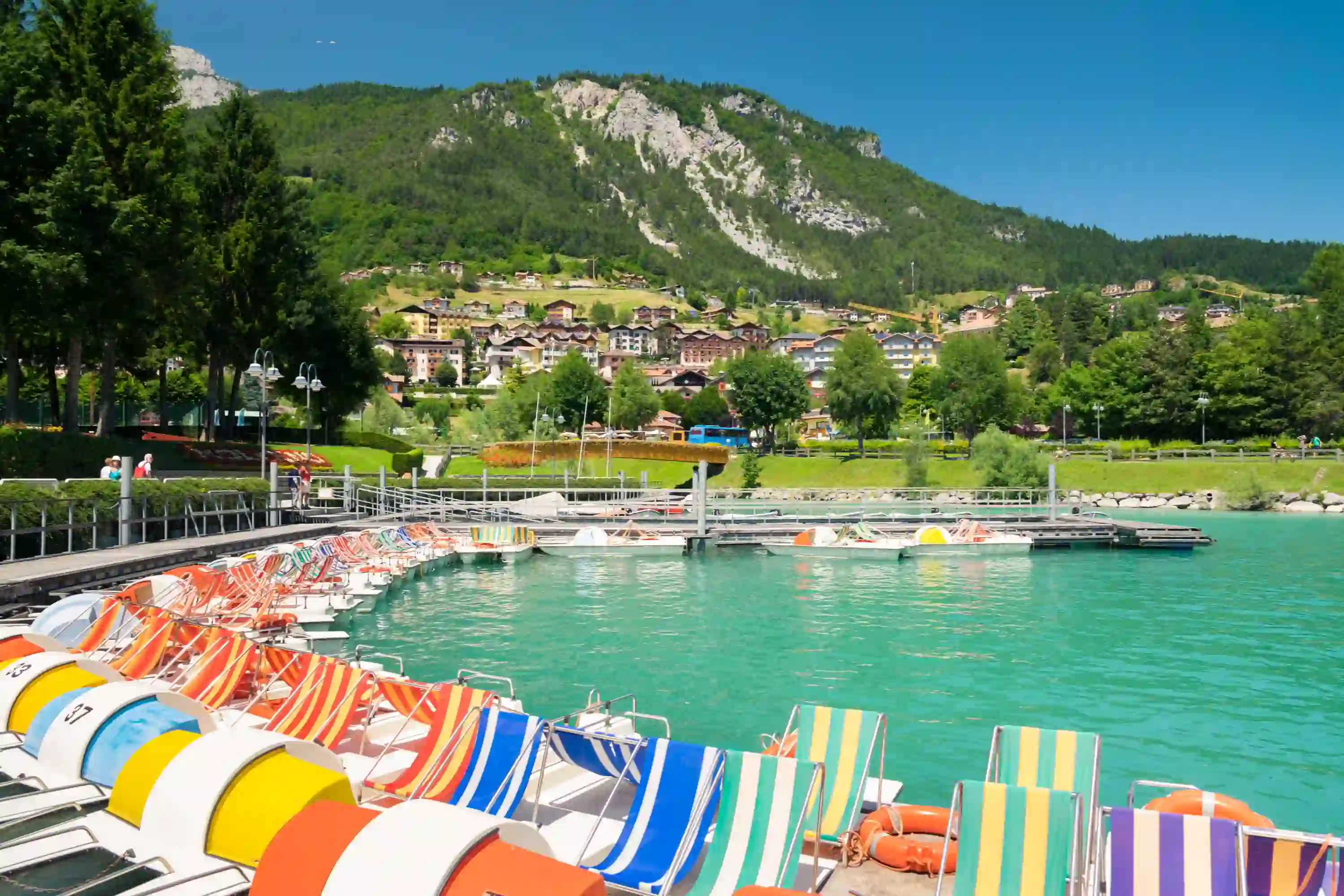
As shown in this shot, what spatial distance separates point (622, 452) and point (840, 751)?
61.7m

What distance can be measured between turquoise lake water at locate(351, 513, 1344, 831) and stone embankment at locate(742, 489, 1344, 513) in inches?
1087

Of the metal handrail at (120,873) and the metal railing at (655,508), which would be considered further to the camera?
the metal railing at (655,508)

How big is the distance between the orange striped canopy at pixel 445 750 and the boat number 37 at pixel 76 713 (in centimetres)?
206

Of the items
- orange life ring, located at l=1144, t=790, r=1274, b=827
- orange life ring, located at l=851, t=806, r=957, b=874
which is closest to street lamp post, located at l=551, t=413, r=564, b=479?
orange life ring, located at l=851, t=806, r=957, b=874

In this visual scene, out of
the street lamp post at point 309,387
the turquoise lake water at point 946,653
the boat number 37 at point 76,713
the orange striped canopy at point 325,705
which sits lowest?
the turquoise lake water at point 946,653

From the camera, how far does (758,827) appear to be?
5.97 m

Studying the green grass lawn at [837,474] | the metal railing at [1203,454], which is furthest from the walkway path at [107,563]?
the metal railing at [1203,454]

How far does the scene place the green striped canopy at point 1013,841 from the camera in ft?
17.2

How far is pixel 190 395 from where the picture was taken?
8425 cm

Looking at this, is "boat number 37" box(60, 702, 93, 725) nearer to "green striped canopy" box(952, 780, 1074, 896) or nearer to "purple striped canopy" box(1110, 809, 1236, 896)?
"green striped canopy" box(952, 780, 1074, 896)

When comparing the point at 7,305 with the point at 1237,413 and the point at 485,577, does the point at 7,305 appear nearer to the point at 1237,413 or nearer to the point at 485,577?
the point at 485,577

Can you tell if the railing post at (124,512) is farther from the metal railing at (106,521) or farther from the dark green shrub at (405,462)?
the dark green shrub at (405,462)

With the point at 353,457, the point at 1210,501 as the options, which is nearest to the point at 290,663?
the point at 353,457

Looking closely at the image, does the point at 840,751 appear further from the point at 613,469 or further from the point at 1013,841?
the point at 613,469
